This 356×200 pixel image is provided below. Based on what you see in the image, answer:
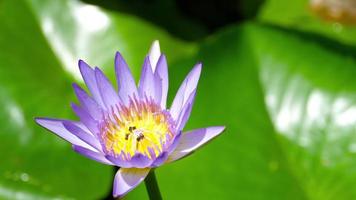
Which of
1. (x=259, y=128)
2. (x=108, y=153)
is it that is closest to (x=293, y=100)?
(x=259, y=128)

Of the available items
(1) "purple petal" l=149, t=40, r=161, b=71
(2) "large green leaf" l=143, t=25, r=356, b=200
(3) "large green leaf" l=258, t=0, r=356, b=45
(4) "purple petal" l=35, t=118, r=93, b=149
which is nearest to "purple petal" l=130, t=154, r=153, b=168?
(4) "purple petal" l=35, t=118, r=93, b=149

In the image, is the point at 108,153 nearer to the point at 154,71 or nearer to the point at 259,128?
the point at 154,71

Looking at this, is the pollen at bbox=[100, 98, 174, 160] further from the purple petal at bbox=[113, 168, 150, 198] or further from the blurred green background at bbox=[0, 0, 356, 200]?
the blurred green background at bbox=[0, 0, 356, 200]

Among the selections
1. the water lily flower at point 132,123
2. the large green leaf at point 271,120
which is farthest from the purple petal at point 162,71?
the large green leaf at point 271,120

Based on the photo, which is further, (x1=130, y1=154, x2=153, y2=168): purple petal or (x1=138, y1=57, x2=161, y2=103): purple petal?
(x1=138, y1=57, x2=161, y2=103): purple petal

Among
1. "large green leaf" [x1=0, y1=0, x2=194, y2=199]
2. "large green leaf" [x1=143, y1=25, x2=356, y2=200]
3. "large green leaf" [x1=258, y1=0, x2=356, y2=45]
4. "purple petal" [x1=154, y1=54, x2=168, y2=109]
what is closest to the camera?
"purple petal" [x1=154, y1=54, x2=168, y2=109]

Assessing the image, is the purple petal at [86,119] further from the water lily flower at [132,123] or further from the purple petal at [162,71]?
the purple petal at [162,71]

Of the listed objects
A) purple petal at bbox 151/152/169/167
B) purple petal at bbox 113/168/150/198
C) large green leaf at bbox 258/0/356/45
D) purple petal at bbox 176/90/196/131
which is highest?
large green leaf at bbox 258/0/356/45

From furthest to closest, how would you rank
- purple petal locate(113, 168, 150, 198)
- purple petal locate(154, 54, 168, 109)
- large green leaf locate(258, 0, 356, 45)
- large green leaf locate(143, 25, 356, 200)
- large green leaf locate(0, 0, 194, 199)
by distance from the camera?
1. large green leaf locate(258, 0, 356, 45)
2. large green leaf locate(0, 0, 194, 199)
3. large green leaf locate(143, 25, 356, 200)
4. purple petal locate(154, 54, 168, 109)
5. purple petal locate(113, 168, 150, 198)
